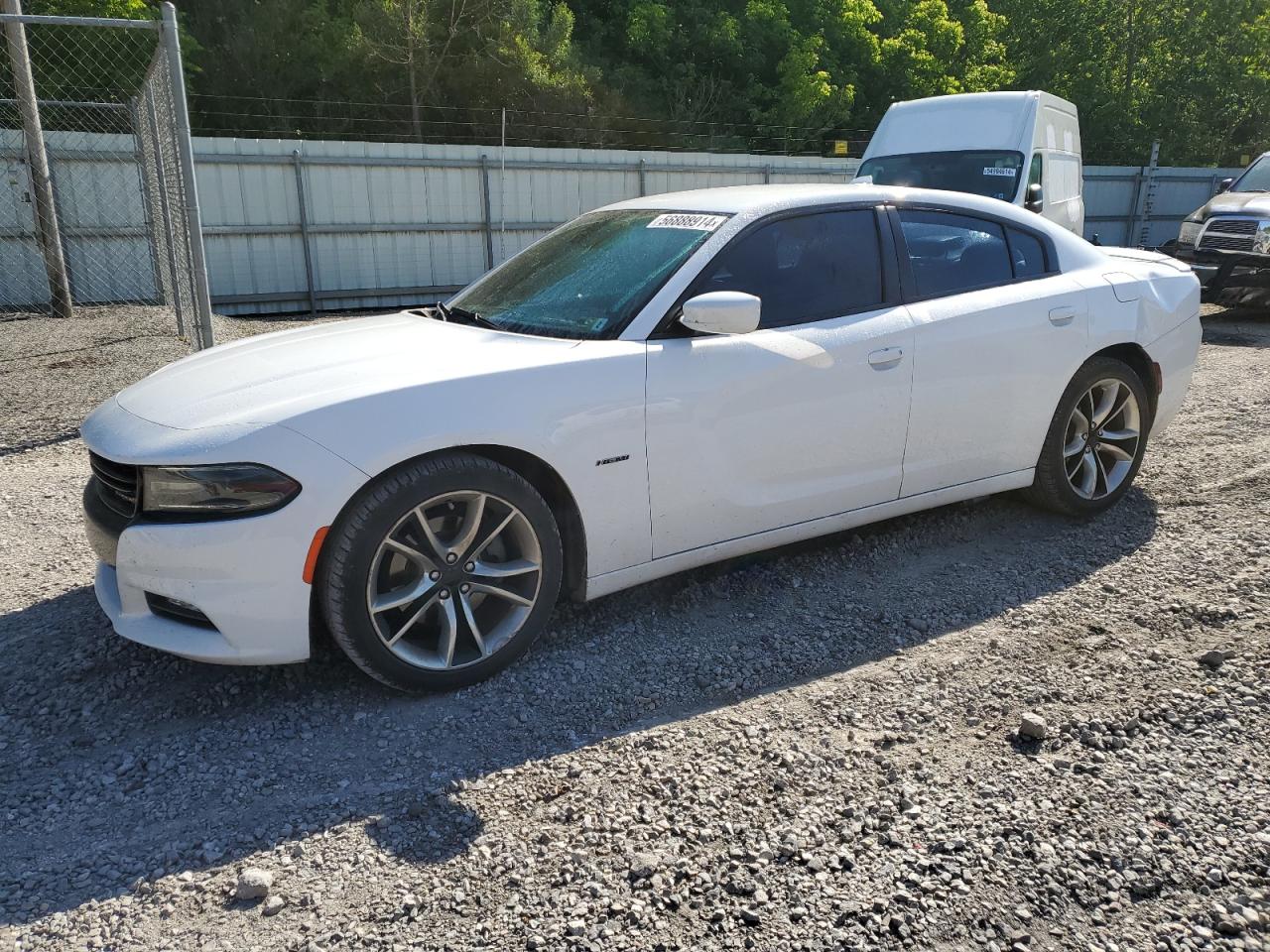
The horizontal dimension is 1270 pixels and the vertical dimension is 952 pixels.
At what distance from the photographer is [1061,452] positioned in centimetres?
473

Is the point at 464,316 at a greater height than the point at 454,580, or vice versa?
the point at 464,316

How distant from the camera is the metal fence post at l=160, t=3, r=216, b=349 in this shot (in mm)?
6734

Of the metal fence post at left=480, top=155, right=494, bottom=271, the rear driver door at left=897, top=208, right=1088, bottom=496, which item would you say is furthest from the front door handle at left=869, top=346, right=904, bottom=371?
the metal fence post at left=480, top=155, right=494, bottom=271

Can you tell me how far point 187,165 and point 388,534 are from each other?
16.3 feet

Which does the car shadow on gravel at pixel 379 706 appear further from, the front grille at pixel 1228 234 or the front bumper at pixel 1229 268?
the front grille at pixel 1228 234

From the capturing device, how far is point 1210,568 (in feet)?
14.1

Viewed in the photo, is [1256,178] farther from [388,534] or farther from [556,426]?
[388,534]

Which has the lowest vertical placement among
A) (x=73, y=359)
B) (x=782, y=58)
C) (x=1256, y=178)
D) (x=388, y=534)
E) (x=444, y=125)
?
(x=73, y=359)

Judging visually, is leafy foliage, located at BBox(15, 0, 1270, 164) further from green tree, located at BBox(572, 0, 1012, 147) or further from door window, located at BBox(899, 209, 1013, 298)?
door window, located at BBox(899, 209, 1013, 298)

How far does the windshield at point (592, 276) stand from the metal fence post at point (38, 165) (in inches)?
313

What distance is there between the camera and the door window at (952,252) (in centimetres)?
430

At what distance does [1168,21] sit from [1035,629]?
112 feet

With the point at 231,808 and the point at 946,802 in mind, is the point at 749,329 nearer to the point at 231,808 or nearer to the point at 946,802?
the point at 946,802

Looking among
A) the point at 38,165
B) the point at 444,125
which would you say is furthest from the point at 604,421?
the point at 444,125
